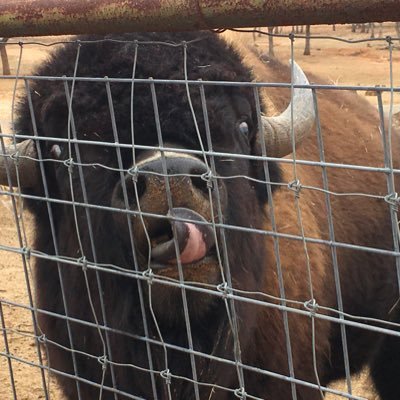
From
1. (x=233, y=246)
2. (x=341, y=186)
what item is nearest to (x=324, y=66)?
(x=341, y=186)

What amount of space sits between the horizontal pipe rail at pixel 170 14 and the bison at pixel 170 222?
0.16 meters

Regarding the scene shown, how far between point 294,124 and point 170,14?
1351mm

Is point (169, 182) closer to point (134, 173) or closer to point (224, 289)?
point (134, 173)

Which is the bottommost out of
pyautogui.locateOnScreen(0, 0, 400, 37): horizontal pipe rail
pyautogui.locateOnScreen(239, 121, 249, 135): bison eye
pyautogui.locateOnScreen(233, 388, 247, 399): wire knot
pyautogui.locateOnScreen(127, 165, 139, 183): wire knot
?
pyautogui.locateOnScreen(233, 388, 247, 399): wire knot

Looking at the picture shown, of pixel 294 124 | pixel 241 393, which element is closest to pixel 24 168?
pixel 294 124

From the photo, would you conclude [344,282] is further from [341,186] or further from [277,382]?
[277,382]

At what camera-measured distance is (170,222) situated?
2150 mm

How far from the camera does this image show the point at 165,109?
2480 mm

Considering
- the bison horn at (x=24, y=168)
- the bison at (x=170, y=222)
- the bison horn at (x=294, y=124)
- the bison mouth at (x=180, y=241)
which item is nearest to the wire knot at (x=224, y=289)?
the bison at (x=170, y=222)

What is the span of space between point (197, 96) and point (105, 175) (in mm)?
444

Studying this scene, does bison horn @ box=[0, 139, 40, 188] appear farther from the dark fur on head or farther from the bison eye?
the bison eye

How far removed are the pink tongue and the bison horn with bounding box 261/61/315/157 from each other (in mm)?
1019

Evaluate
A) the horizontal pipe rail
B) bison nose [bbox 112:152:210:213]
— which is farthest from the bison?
the horizontal pipe rail

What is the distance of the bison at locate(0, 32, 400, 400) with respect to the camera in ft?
6.98
